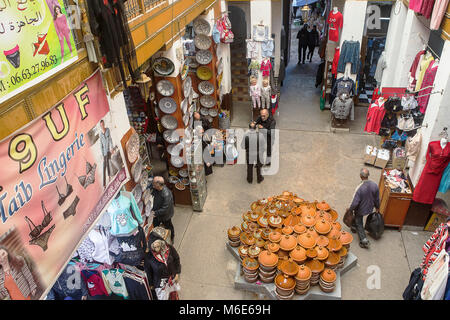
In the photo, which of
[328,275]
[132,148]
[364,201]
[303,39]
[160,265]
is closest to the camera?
[160,265]

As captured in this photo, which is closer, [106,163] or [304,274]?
[106,163]

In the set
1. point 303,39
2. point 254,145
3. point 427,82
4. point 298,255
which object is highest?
point 427,82

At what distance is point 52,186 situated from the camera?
3.32 m

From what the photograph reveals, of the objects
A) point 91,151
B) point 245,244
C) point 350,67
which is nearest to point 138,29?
point 91,151

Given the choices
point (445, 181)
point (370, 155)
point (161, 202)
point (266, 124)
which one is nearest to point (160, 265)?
point (161, 202)

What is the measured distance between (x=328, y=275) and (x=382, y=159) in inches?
178

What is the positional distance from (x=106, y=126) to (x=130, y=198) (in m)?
1.16

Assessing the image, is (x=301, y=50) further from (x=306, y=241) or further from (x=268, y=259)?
(x=268, y=259)

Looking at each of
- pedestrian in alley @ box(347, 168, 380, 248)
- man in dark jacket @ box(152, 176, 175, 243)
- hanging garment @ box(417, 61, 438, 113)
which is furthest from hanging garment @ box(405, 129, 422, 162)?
man in dark jacket @ box(152, 176, 175, 243)

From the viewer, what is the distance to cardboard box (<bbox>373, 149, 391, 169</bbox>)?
859 centimetres

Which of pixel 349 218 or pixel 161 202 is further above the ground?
pixel 161 202

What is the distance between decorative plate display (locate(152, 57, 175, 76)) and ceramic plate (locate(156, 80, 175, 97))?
192 millimetres

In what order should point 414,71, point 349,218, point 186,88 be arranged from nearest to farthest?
point 349,218, point 186,88, point 414,71

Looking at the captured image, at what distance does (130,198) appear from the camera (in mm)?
4930
